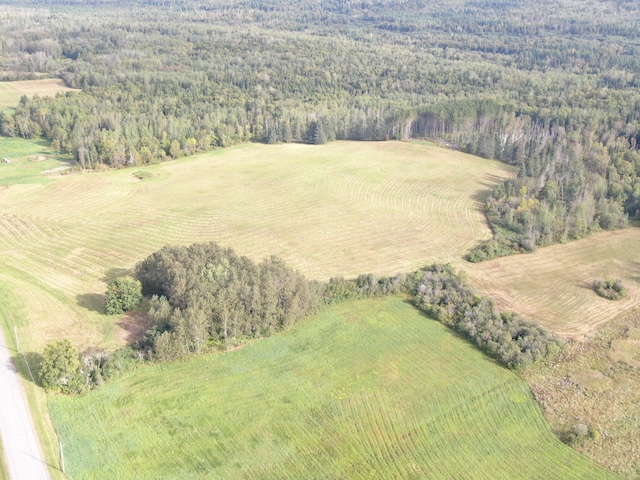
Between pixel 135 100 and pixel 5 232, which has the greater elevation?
pixel 135 100

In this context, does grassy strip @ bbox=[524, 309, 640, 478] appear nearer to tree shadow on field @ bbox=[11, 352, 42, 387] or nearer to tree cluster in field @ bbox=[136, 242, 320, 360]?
tree cluster in field @ bbox=[136, 242, 320, 360]

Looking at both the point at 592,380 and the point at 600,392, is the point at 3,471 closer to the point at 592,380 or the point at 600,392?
the point at 600,392

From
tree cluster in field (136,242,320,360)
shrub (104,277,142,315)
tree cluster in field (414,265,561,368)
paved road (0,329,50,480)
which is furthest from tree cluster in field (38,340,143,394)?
tree cluster in field (414,265,561,368)

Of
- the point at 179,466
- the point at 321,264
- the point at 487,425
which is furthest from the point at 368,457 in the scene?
the point at 321,264

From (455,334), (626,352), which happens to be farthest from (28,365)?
(626,352)

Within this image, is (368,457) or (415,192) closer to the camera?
(368,457)

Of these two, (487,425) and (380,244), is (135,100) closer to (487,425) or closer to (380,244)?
(380,244)

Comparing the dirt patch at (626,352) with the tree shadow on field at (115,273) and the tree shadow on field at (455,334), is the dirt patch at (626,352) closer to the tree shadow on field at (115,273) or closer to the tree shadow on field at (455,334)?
the tree shadow on field at (455,334)
